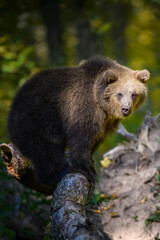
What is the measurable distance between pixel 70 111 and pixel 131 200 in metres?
1.99

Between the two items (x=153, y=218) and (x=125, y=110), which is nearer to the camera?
(x=125, y=110)

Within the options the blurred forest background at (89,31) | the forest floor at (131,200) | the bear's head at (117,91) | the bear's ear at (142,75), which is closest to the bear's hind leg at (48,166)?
the bear's head at (117,91)

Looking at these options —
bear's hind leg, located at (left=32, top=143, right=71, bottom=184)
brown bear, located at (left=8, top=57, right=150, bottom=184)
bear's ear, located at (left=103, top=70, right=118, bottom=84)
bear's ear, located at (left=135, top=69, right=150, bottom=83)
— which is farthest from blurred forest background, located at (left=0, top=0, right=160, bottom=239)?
bear's hind leg, located at (left=32, top=143, right=71, bottom=184)

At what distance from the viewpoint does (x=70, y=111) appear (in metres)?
5.30

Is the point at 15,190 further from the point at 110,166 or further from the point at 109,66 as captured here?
the point at 109,66

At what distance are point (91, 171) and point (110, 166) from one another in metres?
1.33

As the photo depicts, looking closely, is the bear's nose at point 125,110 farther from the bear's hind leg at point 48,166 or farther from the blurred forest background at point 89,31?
the blurred forest background at point 89,31

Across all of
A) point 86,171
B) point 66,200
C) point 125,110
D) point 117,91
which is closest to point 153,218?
point 86,171

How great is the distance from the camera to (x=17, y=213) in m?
6.89

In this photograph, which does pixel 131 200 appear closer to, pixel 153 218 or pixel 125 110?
pixel 153 218

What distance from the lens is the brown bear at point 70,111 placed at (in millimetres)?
5055

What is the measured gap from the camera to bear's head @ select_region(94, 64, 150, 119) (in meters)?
5.14

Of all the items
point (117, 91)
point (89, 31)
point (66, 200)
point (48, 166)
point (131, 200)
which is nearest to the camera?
point (66, 200)

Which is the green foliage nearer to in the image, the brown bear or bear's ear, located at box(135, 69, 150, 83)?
the brown bear
